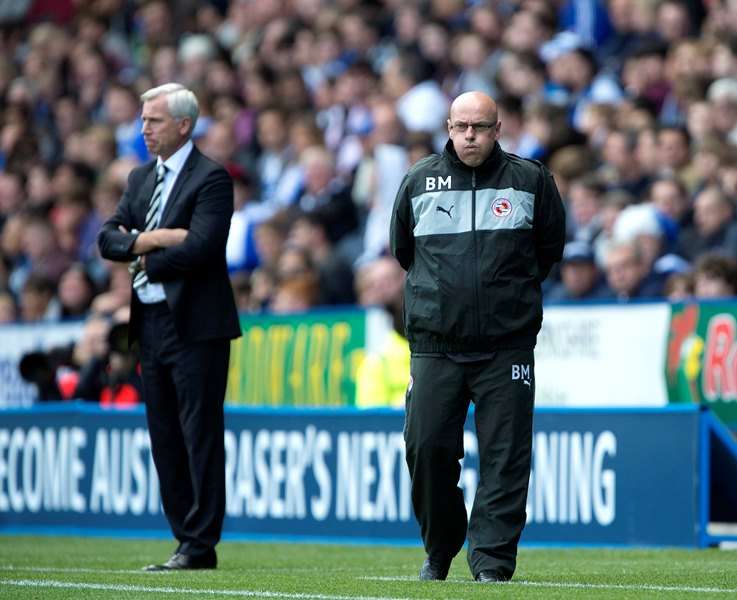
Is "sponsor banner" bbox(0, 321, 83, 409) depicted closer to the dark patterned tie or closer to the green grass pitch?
the green grass pitch

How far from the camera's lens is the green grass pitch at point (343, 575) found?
762 cm

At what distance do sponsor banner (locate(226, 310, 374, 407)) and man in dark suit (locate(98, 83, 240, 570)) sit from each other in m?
5.28

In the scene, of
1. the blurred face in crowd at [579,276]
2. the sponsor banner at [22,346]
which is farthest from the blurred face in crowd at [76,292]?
the blurred face in crowd at [579,276]

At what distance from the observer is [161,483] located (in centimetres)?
975

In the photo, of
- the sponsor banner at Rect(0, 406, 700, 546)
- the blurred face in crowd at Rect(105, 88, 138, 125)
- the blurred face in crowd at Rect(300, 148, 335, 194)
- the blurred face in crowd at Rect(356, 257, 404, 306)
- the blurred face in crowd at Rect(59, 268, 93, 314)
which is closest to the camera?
the sponsor banner at Rect(0, 406, 700, 546)

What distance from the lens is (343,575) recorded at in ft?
29.6

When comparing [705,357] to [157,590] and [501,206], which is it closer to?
[501,206]

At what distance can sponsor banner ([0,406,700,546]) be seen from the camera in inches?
459

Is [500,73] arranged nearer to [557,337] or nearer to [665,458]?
[557,337]

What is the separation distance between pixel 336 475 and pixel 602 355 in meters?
2.10

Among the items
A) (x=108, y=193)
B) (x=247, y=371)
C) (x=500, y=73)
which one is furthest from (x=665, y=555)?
(x=108, y=193)

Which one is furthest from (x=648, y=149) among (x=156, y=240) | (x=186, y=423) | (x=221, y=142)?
(x=186, y=423)

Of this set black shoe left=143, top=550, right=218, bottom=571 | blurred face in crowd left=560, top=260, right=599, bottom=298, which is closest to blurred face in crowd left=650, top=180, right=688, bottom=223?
blurred face in crowd left=560, top=260, right=599, bottom=298

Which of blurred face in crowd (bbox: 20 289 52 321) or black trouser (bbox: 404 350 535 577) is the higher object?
blurred face in crowd (bbox: 20 289 52 321)
